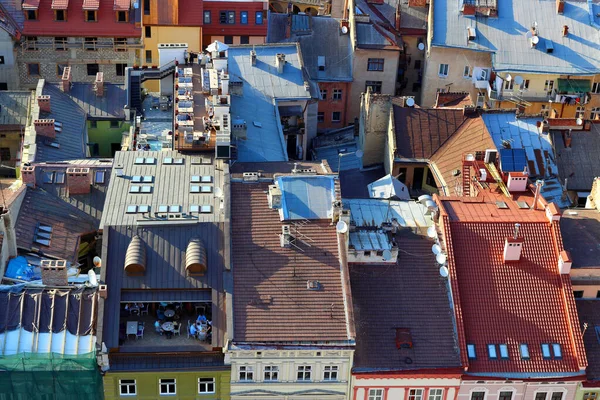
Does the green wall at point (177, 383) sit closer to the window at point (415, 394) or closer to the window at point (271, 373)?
the window at point (271, 373)

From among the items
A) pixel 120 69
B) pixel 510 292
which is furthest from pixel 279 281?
pixel 120 69

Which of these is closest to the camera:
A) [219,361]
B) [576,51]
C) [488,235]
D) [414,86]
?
[219,361]

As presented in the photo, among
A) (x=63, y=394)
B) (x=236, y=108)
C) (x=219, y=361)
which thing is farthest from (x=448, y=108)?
(x=63, y=394)

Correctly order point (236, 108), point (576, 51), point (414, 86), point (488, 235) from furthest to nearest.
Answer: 1. point (414, 86)
2. point (576, 51)
3. point (236, 108)
4. point (488, 235)

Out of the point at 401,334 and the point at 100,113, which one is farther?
the point at 100,113

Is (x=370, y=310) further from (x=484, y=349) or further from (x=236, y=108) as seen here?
(x=236, y=108)

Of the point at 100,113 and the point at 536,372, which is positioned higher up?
the point at 100,113

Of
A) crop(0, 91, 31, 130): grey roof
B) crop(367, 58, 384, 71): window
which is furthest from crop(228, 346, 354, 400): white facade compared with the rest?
crop(367, 58, 384, 71): window
